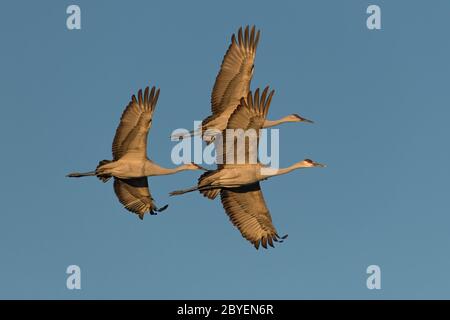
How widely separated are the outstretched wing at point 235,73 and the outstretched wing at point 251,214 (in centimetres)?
455

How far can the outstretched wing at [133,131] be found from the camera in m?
41.0

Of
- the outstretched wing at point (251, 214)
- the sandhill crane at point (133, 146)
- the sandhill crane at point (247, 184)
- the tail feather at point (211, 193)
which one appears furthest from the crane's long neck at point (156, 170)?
the outstretched wing at point (251, 214)

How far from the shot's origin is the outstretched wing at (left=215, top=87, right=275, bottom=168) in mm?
37594

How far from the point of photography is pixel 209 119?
1714 inches

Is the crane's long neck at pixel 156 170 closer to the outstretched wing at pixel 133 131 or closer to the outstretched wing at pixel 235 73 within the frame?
the outstretched wing at pixel 133 131

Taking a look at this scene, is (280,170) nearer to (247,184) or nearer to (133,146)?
(247,184)

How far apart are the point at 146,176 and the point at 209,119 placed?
373 cm

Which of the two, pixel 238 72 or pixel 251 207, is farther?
pixel 238 72

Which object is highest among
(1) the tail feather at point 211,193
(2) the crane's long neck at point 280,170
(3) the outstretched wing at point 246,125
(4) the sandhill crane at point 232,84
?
(4) the sandhill crane at point 232,84

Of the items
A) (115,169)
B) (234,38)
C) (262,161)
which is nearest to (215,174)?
(262,161)

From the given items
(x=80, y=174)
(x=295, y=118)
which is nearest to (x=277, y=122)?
(x=295, y=118)

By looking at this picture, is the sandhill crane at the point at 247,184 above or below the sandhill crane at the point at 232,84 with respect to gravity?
below

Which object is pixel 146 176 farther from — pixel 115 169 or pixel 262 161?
pixel 262 161

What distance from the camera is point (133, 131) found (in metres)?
41.0
